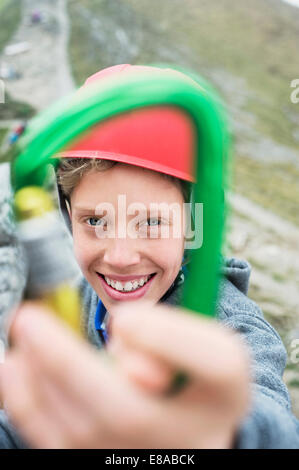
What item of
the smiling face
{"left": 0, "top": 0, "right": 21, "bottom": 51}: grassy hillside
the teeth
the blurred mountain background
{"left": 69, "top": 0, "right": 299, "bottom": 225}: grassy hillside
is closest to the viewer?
the smiling face

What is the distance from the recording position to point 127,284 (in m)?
1.05

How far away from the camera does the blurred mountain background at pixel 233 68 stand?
5.63 meters

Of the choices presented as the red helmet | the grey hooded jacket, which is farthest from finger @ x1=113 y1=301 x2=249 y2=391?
the red helmet

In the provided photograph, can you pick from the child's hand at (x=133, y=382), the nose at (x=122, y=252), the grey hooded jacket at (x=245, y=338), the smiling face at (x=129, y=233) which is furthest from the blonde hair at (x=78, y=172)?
the child's hand at (x=133, y=382)

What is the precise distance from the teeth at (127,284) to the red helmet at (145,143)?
1.11 ft

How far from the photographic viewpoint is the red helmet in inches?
23.6

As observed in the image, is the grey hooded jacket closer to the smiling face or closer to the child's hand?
the child's hand

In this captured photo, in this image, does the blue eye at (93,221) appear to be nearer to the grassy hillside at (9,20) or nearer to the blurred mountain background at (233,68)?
the blurred mountain background at (233,68)

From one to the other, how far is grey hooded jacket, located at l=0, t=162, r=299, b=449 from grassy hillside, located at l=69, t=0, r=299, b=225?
441 inches

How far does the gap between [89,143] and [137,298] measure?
1.40 feet

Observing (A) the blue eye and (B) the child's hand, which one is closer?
(B) the child's hand

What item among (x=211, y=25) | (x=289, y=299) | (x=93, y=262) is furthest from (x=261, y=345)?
(x=211, y=25)
